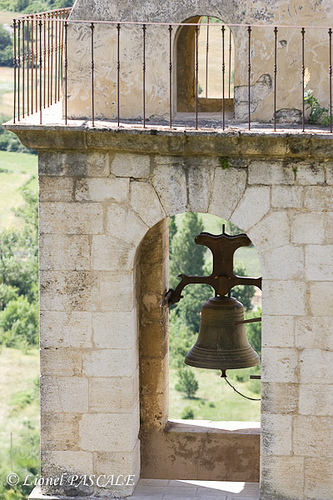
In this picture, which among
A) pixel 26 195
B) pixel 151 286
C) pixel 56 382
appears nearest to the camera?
pixel 56 382

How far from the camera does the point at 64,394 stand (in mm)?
6777

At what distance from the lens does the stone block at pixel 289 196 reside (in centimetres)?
650

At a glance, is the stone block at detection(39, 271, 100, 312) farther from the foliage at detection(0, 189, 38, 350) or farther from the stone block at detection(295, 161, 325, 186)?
the foliage at detection(0, 189, 38, 350)

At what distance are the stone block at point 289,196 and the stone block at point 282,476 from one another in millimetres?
1656

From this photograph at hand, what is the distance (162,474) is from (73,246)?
7.78 ft

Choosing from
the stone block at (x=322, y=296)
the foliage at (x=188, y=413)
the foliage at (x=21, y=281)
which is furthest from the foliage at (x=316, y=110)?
the foliage at (x=21, y=281)

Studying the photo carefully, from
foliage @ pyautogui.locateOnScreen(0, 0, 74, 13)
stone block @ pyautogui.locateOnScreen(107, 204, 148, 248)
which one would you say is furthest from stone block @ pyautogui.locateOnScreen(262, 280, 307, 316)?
foliage @ pyautogui.locateOnScreen(0, 0, 74, 13)

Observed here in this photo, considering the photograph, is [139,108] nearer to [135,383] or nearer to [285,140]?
[285,140]

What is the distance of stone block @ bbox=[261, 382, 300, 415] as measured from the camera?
6605mm

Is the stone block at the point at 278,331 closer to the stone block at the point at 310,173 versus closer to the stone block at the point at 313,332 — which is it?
the stone block at the point at 313,332

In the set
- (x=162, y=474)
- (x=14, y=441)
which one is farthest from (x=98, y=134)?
(x=14, y=441)

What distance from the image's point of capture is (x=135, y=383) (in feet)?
22.7

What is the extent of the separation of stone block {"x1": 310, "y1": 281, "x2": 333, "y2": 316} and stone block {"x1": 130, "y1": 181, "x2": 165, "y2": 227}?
3.57ft

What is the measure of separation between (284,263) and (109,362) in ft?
4.36
